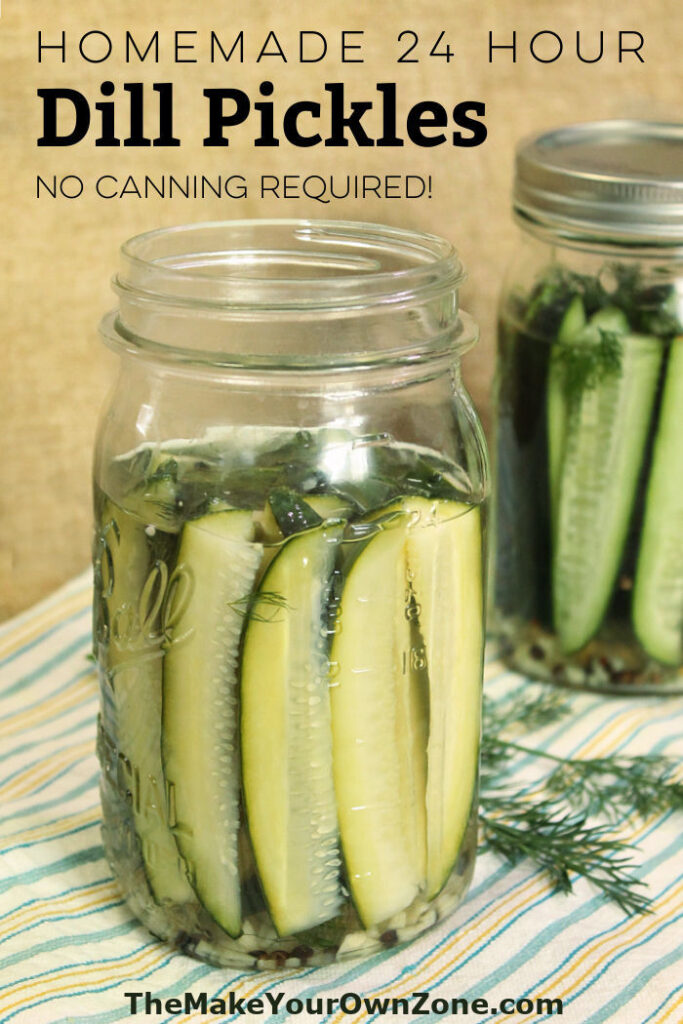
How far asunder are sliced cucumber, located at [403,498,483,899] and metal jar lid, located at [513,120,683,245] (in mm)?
394

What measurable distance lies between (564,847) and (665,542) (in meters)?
0.31

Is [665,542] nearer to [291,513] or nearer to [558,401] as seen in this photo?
[558,401]

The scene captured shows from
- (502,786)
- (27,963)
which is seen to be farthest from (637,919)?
(27,963)

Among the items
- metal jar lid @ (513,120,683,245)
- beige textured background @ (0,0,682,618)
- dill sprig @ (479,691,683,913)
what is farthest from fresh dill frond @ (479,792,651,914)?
beige textured background @ (0,0,682,618)

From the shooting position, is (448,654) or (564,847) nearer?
(448,654)

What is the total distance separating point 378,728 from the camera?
2.28 feet

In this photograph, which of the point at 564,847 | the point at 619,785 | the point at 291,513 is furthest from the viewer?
the point at 619,785

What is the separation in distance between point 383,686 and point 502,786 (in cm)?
30

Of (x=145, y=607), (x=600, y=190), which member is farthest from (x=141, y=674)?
(x=600, y=190)

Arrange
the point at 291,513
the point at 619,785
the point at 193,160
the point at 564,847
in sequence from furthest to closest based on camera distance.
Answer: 1. the point at 193,160
2. the point at 619,785
3. the point at 564,847
4. the point at 291,513

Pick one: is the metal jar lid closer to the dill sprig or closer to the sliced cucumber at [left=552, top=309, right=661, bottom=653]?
the sliced cucumber at [left=552, top=309, right=661, bottom=653]

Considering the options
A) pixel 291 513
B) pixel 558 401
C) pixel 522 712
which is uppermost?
pixel 291 513

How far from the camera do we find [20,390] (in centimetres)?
126

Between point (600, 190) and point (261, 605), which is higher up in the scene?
point (600, 190)
